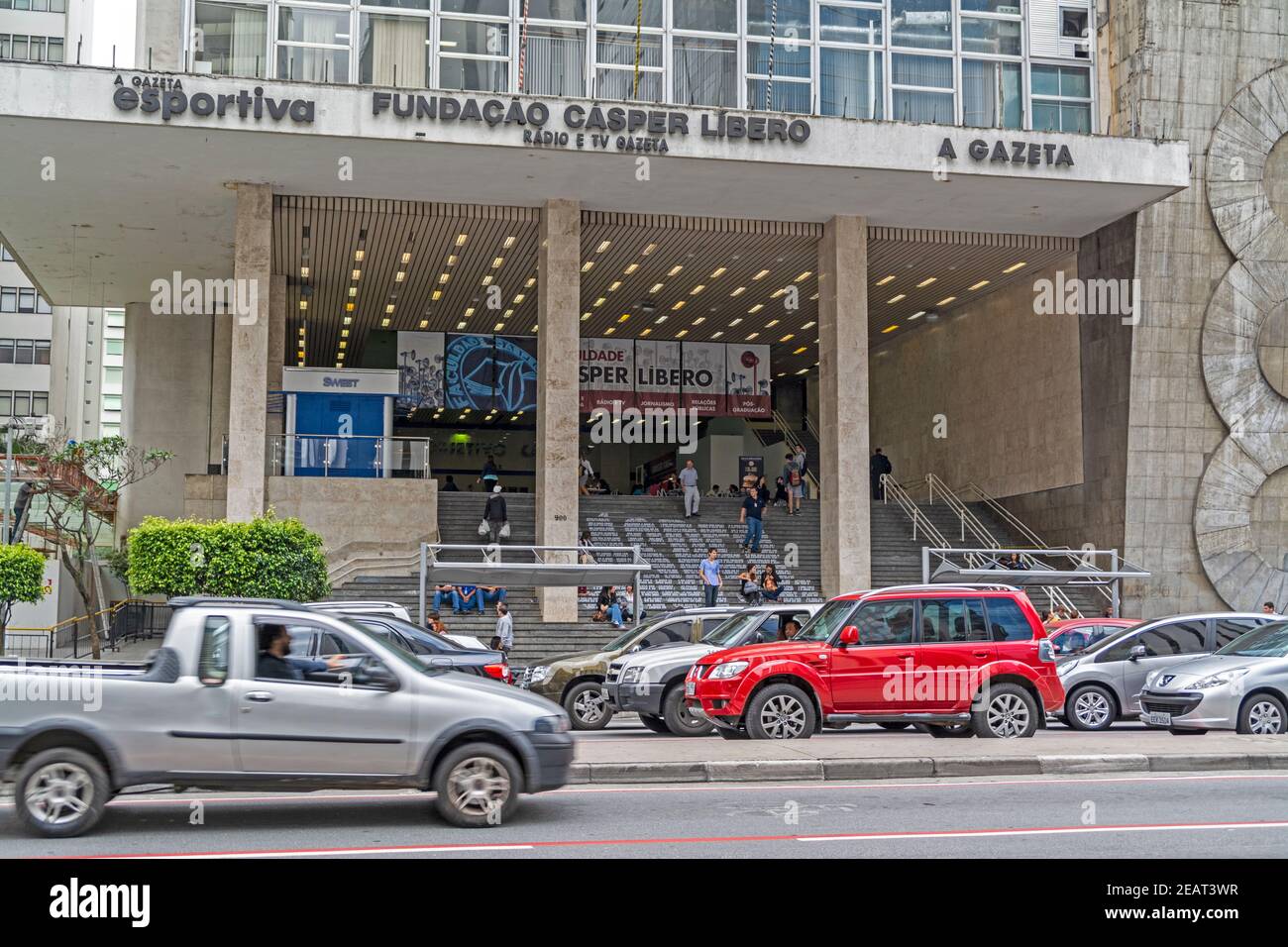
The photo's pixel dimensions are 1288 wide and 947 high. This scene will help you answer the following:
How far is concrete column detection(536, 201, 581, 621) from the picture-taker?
29.7 meters

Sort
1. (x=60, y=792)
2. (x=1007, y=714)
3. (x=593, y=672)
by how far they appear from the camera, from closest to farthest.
Result: 1. (x=60, y=792)
2. (x=1007, y=714)
3. (x=593, y=672)

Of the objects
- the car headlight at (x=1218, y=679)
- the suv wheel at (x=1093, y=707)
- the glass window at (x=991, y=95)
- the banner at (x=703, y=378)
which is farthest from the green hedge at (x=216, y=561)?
the banner at (x=703, y=378)

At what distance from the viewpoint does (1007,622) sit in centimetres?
1542

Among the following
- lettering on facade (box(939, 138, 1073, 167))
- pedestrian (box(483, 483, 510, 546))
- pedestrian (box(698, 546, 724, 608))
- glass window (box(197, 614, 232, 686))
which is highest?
lettering on facade (box(939, 138, 1073, 167))

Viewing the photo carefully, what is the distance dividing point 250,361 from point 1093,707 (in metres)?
18.9

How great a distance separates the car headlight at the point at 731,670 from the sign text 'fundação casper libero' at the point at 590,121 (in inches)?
586

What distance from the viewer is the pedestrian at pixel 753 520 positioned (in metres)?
32.8

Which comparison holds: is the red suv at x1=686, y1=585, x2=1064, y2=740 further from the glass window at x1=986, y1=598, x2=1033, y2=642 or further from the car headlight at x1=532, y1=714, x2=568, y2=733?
the car headlight at x1=532, y1=714, x2=568, y2=733

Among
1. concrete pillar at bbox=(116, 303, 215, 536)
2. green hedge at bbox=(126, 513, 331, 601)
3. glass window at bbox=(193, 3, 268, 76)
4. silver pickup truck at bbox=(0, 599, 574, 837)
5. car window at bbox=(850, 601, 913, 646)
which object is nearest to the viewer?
silver pickup truck at bbox=(0, 599, 574, 837)

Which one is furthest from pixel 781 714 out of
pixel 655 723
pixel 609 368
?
pixel 609 368

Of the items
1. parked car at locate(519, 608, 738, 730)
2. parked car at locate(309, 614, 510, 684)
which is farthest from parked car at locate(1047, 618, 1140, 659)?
parked car at locate(309, 614, 510, 684)

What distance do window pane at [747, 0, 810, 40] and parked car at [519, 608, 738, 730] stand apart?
16594 millimetres

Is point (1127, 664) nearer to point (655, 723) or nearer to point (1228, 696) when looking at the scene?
point (1228, 696)
